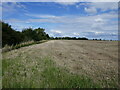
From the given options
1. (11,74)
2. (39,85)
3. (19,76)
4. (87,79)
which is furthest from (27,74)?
(87,79)

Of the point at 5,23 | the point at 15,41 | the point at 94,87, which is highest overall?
the point at 5,23

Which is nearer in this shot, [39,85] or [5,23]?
[39,85]

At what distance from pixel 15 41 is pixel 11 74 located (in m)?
24.5

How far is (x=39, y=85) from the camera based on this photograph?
3896 millimetres

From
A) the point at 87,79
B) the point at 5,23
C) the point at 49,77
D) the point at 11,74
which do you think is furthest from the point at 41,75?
the point at 5,23

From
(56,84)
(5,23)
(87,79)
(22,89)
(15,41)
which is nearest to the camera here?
(22,89)

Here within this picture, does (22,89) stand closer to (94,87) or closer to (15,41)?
(94,87)

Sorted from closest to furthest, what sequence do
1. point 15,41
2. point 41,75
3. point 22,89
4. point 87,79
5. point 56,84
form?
point 22,89 → point 56,84 → point 87,79 → point 41,75 → point 15,41

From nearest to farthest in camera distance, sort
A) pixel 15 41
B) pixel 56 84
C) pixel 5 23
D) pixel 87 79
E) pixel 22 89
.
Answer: pixel 22 89 → pixel 56 84 → pixel 87 79 → pixel 5 23 → pixel 15 41

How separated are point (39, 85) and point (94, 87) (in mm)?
1647

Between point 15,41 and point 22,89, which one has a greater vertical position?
point 15,41

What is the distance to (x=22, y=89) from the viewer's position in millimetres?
3713

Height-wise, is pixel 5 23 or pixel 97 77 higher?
pixel 5 23

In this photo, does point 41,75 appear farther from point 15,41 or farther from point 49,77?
point 15,41
